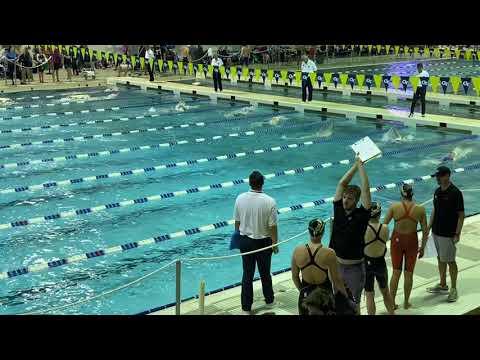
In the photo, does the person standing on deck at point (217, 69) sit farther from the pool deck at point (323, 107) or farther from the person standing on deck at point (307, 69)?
the person standing on deck at point (307, 69)

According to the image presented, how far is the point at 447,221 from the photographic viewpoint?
15.3ft

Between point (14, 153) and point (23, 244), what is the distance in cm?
477

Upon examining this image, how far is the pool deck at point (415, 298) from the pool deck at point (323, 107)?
276 inches

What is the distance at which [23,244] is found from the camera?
6570 millimetres

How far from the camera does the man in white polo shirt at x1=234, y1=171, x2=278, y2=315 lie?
4.41 metres

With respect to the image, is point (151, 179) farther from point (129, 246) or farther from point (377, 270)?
point (377, 270)

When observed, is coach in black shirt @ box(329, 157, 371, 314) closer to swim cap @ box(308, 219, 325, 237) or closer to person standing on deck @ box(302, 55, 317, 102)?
swim cap @ box(308, 219, 325, 237)

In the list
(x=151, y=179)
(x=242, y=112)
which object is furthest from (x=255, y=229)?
(x=242, y=112)

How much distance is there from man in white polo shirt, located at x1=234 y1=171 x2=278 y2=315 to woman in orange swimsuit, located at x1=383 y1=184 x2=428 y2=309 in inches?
35.8

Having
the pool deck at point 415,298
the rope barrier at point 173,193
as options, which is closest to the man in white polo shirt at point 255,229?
the pool deck at point 415,298

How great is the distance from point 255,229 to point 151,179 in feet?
16.2

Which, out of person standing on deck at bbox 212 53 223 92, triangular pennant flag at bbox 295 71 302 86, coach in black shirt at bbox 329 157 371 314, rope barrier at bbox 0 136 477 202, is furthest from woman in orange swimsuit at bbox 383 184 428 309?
triangular pennant flag at bbox 295 71 302 86
